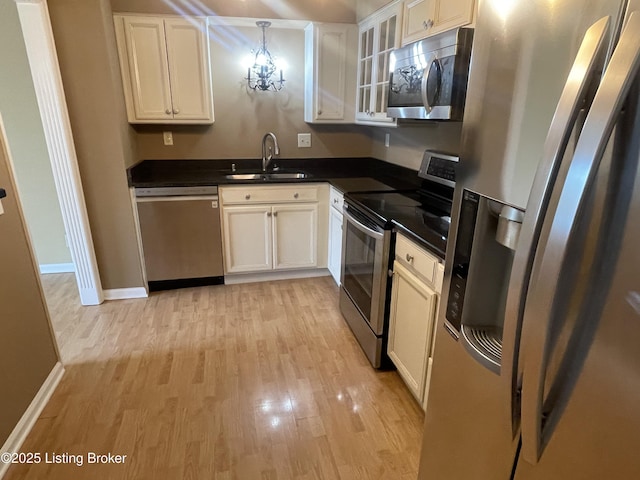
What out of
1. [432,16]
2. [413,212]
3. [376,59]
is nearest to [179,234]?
[413,212]

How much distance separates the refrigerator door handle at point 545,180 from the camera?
0.59 metres

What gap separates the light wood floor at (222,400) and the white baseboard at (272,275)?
459mm

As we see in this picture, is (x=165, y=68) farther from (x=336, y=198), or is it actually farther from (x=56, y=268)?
(x=56, y=268)

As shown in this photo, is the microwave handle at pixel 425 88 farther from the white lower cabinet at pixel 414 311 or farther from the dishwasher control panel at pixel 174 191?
the dishwasher control panel at pixel 174 191

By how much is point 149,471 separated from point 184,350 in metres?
0.88

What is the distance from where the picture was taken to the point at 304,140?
12.1ft

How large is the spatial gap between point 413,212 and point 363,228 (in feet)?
0.96

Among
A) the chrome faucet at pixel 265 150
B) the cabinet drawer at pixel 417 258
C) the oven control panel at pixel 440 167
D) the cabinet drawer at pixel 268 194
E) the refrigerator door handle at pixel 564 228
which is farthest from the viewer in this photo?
the chrome faucet at pixel 265 150

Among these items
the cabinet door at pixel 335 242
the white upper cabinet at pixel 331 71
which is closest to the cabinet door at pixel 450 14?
the white upper cabinet at pixel 331 71

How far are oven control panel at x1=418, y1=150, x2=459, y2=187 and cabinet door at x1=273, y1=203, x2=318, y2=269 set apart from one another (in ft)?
3.80

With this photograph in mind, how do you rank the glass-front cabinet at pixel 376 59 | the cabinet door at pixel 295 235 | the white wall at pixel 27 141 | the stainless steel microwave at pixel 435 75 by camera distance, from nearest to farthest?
1. the stainless steel microwave at pixel 435 75
2. the glass-front cabinet at pixel 376 59
3. the white wall at pixel 27 141
4. the cabinet door at pixel 295 235

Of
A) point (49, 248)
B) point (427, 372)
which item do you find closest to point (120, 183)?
A: point (49, 248)

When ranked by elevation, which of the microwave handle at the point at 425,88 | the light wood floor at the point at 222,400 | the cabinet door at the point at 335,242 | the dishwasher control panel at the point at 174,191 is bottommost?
the light wood floor at the point at 222,400

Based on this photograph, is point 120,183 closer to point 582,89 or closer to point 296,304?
point 296,304
